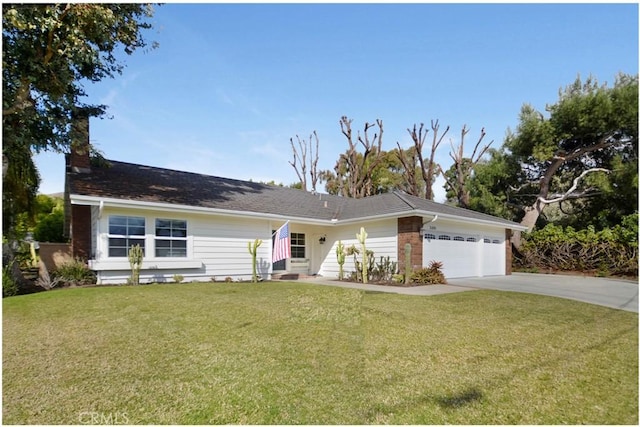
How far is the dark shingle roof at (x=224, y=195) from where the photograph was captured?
1248 cm

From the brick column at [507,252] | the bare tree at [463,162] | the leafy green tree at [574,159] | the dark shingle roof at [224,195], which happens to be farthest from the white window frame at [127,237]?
the bare tree at [463,162]

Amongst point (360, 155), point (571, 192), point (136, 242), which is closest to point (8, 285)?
point (136, 242)

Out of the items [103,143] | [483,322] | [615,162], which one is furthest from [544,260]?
[103,143]

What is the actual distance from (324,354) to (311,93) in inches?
546

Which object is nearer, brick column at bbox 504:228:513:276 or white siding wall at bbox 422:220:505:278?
white siding wall at bbox 422:220:505:278

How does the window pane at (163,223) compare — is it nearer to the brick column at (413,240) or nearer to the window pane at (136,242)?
the window pane at (136,242)

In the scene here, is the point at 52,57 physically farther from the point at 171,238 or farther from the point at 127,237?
the point at 171,238

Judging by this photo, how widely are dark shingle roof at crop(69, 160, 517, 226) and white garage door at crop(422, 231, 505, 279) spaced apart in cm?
99

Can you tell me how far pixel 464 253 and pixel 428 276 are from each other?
391cm

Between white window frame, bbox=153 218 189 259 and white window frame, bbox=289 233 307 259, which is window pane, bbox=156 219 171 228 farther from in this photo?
white window frame, bbox=289 233 307 259

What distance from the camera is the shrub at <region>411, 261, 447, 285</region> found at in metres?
12.6

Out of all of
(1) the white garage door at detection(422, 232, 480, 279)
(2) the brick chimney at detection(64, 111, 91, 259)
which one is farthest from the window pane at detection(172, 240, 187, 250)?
(1) the white garage door at detection(422, 232, 480, 279)

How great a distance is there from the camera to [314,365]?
14.1 feet

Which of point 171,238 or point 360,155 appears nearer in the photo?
point 171,238
